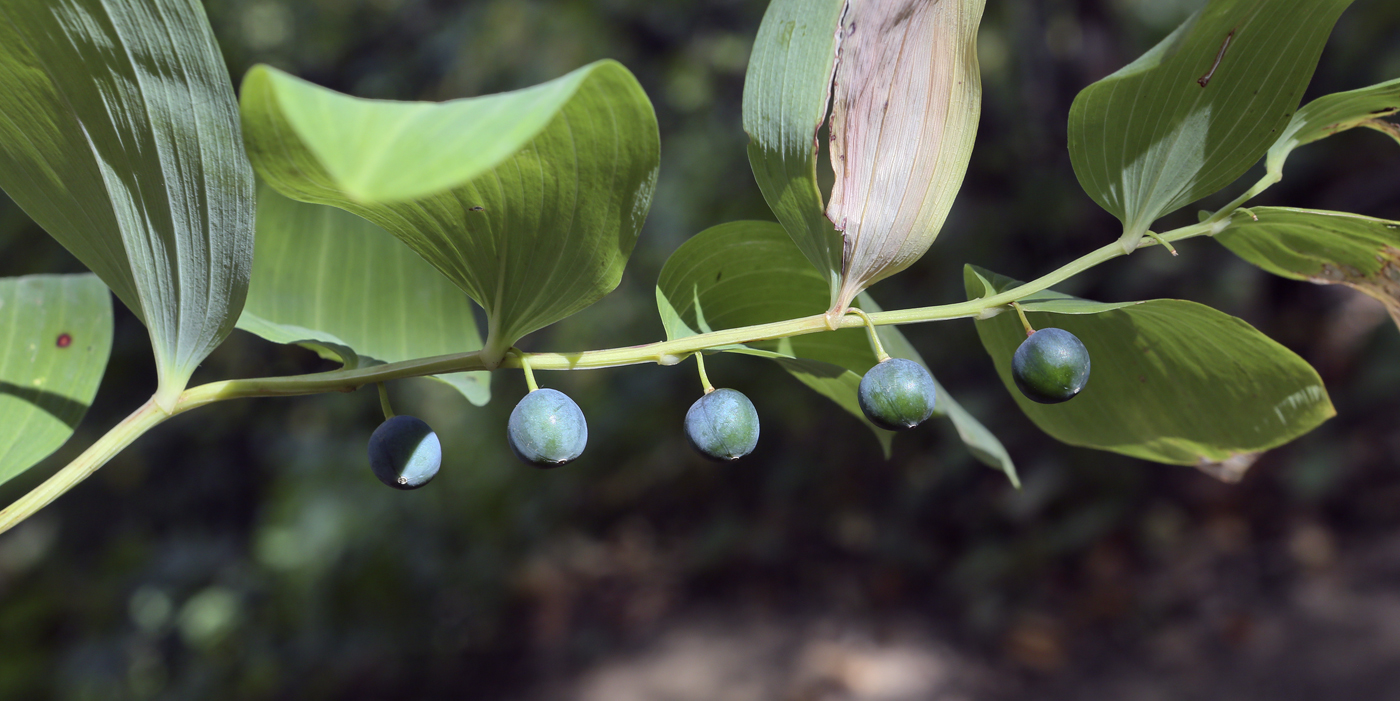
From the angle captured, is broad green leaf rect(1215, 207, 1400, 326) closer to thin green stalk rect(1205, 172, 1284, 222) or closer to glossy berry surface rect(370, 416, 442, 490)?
thin green stalk rect(1205, 172, 1284, 222)

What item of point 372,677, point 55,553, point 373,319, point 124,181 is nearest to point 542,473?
point 372,677

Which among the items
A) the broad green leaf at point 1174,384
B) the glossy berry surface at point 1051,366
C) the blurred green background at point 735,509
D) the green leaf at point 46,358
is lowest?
the blurred green background at point 735,509

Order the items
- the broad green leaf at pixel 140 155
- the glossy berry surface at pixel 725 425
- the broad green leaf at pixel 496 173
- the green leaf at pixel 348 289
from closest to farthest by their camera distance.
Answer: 1. the broad green leaf at pixel 496 173
2. the broad green leaf at pixel 140 155
3. the glossy berry surface at pixel 725 425
4. the green leaf at pixel 348 289

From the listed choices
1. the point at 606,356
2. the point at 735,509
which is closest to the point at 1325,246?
the point at 606,356

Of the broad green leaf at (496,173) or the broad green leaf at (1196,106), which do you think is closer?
the broad green leaf at (496,173)

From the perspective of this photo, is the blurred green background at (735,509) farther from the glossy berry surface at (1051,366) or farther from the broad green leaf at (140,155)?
the glossy berry surface at (1051,366)

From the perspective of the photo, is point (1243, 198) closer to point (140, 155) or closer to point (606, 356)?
point (606, 356)

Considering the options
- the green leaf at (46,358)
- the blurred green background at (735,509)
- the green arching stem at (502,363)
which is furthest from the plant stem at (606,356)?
the blurred green background at (735,509)

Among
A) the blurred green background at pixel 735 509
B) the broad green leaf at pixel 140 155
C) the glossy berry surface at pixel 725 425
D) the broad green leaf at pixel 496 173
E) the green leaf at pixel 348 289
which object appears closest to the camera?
the broad green leaf at pixel 496 173

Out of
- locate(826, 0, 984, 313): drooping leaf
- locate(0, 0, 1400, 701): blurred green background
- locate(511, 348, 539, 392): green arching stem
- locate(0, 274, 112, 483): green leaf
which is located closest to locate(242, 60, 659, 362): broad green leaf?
locate(511, 348, 539, 392): green arching stem
